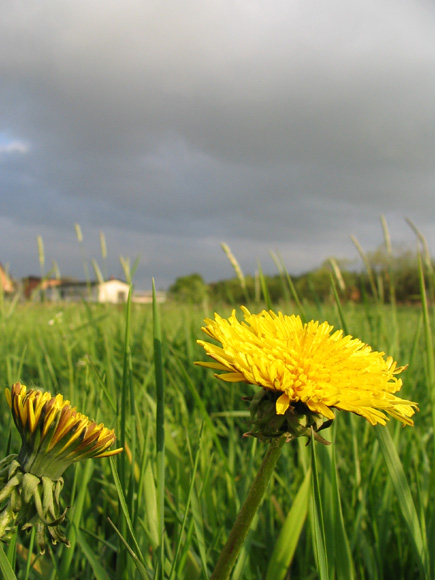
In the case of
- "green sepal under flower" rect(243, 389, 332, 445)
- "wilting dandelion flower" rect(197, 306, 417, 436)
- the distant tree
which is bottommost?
"green sepal under flower" rect(243, 389, 332, 445)

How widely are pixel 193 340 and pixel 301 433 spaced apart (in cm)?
213

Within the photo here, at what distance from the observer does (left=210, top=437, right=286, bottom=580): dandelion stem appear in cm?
62

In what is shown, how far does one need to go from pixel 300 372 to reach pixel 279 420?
3.0 inches

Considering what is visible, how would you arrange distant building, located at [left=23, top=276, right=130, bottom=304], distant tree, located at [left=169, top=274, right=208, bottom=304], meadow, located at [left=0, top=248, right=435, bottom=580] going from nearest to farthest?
meadow, located at [left=0, top=248, right=435, bottom=580]
distant building, located at [left=23, top=276, right=130, bottom=304]
distant tree, located at [left=169, top=274, right=208, bottom=304]

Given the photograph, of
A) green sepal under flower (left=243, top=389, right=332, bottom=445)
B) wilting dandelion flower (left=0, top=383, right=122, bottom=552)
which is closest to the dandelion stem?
green sepal under flower (left=243, top=389, right=332, bottom=445)

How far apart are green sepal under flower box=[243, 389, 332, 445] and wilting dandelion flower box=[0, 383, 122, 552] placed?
19 cm

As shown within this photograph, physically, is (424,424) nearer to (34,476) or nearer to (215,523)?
(215,523)

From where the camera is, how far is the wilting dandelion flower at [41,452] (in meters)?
0.56

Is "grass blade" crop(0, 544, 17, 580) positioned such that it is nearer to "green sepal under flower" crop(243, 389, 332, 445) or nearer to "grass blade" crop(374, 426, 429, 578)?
"green sepal under flower" crop(243, 389, 332, 445)

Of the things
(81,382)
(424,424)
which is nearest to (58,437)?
(81,382)

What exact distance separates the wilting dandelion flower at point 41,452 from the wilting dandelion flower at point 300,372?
0.17 metres

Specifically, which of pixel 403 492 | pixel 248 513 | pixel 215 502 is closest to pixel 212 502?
pixel 215 502

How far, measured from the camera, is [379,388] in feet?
2.13

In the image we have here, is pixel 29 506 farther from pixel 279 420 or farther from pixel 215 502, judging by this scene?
pixel 215 502
